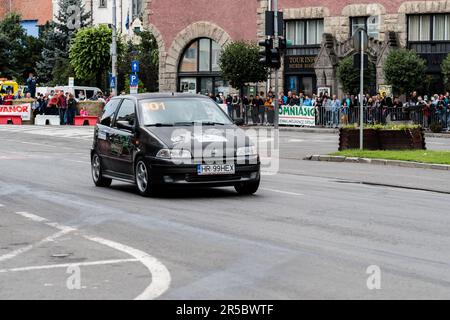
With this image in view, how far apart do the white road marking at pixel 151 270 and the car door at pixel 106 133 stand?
21.7ft

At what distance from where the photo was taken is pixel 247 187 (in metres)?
17.4

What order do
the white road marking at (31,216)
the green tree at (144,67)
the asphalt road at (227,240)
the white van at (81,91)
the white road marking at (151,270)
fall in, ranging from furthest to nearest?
the green tree at (144,67) → the white van at (81,91) → the white road marking at (31,216) → the asphalt road at (227,240) → the white road marking at (151,270)

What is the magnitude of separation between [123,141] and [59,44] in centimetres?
7482

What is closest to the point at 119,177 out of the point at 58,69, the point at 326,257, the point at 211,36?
the point at 326,257

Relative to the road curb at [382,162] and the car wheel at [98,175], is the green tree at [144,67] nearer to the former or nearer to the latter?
the road curb at [382,162]

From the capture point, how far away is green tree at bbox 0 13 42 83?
99.6 meters

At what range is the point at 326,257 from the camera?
1059 cm

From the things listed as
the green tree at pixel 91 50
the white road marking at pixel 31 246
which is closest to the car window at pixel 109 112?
the white road marking at pixel 31 246

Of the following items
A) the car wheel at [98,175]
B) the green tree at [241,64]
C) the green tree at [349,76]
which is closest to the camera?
the car wheel at [98,175]

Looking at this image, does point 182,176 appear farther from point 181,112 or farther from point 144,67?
point 144,67

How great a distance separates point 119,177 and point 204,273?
28.6 ft

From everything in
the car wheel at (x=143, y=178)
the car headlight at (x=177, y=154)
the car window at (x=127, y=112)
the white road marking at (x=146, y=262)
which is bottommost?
the white road marking at (x=146, y=262)

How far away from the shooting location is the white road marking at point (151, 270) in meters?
8.70
